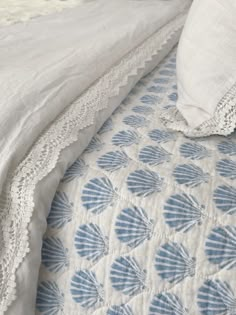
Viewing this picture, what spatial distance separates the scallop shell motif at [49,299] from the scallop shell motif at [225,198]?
0.89ft

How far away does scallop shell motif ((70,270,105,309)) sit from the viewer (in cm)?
62

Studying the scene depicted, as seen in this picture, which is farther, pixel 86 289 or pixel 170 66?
pixel 170 66

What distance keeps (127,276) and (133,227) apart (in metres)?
0.07

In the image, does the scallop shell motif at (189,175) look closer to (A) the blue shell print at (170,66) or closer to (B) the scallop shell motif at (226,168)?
(B) the scallop shell motif at (226,168)

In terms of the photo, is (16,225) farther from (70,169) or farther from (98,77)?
(98,77)

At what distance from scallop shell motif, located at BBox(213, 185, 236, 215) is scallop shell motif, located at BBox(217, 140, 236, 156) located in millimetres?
87

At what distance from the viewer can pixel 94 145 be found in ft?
2.41

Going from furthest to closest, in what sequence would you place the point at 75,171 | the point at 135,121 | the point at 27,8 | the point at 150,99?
the point at 27,8, the point at 150,99, the point at 135,121, the point at 75,171

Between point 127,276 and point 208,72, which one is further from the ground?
point 208,72

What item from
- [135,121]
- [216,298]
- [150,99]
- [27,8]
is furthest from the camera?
[27,8]

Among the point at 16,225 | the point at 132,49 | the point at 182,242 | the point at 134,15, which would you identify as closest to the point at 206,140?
the point at 182,242

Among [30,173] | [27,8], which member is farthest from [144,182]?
[27,8]

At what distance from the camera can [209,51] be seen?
0.71m

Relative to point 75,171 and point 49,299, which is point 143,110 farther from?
point 49,299
